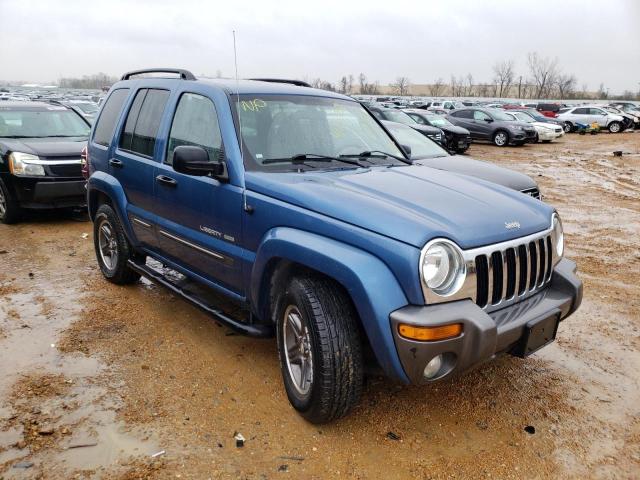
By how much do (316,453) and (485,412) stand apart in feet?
3.67

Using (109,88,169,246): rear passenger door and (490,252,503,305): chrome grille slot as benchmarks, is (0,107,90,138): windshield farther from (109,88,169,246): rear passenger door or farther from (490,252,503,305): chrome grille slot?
(490,252,503,305): chrome grille slot

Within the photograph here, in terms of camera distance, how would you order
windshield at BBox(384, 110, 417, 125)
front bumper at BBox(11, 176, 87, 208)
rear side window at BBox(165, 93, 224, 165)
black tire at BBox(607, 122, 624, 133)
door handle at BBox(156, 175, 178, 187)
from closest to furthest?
rear side window at BBox(165, 93, 224, 165) < door handle at BBox(156, 175, 178, 187) < front bumper at BBox(11, 176, 87, 208) < windshield at BBox(384, 110, 417, 125) < black tire at BBox(607, 122, 624, 133)

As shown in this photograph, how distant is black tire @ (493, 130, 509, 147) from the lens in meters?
22.7

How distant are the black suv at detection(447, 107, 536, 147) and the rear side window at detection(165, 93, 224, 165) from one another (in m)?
20.7

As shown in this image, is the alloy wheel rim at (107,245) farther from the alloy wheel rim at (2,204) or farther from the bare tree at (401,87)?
the bare tree at (401,87)

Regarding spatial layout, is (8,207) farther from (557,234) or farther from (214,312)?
(557,234)

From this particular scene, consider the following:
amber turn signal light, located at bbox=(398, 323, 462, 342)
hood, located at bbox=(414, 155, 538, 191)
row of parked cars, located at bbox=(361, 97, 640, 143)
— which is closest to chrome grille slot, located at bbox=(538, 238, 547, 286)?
amber turn signal light, located at bbox=(398, 323, 462, 342)

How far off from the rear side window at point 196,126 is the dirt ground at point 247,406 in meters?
1.47

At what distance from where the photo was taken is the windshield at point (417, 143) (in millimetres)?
8383

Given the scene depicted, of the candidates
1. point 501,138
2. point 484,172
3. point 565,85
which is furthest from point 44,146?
point 565,85

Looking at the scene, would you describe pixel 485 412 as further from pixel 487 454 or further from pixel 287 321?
pixel 287 321

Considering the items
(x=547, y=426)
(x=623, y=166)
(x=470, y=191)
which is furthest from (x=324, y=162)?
(x=623, y=166)

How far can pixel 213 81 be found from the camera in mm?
4094

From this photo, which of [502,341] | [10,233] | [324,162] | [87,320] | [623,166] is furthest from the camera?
[623,166]
